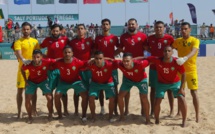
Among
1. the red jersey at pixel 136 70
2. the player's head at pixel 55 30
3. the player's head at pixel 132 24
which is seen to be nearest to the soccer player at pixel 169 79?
the red jersey at pixel 136 70

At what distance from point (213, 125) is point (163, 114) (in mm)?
1201

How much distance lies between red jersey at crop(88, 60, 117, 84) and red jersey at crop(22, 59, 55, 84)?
2.71 ft

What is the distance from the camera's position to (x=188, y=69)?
19.0ft

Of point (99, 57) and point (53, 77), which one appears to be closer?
point (99, 57)

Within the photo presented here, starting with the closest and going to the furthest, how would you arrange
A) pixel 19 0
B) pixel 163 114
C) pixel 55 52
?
pixel 55 52 < pixel 163 114 < pixel 19 0

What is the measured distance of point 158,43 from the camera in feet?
19.2

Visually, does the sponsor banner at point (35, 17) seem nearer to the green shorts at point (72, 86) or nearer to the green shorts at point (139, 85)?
the green shorts at point (72, 86)

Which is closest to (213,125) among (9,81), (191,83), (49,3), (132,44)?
(191,83)

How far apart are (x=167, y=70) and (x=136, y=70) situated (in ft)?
1.87

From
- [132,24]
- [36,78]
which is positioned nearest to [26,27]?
[36,78]

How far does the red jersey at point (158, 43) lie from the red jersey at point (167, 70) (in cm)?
35

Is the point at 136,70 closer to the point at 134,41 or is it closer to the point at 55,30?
the point at 134,41

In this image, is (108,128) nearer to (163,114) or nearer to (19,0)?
(163,114)

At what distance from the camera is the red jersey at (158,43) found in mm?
5840
